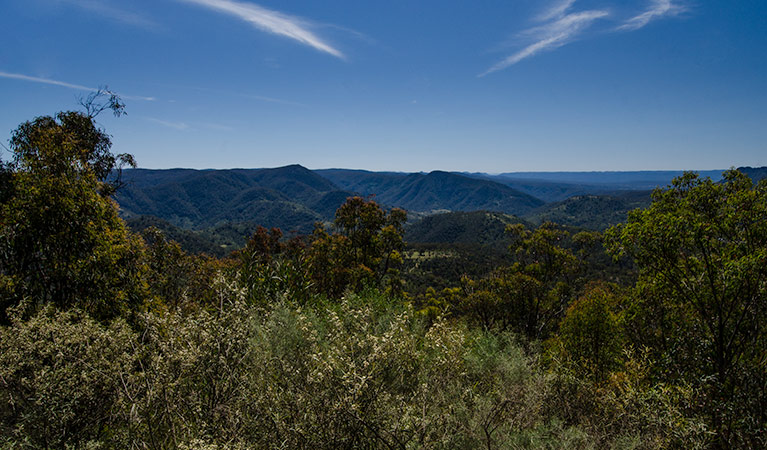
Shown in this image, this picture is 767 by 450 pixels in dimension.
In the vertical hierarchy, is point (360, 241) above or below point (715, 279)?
above

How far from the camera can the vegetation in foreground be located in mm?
4066

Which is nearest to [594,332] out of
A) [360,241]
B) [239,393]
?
[360,241]

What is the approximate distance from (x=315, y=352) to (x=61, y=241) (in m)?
7.17

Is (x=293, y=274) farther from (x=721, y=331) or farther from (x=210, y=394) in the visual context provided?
(x=721, y=331)

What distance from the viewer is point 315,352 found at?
440 centimetres

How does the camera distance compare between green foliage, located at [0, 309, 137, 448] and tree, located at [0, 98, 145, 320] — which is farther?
tree, located at [0, 98, 145, 320]

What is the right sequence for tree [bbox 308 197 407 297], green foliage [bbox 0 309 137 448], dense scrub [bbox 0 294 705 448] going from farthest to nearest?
tree [bbox 308 197 407 297] < green foliage [bbox 0 309 137 448] < dense scrub [bbox 0 294 705 448]

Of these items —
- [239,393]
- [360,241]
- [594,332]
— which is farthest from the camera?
[360,241]

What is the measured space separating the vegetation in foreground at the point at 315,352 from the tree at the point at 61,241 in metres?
0.03

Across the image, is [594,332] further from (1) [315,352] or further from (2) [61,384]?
(2) [61,384]

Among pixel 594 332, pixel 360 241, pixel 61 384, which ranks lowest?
pixel 594 332

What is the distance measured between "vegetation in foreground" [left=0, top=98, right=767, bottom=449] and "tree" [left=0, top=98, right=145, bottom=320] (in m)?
0.03

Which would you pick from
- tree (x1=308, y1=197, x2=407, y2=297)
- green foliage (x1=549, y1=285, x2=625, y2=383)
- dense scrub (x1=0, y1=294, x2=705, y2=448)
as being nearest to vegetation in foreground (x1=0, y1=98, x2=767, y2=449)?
dense scrub (x1=0, y1=294, x2=705, y2=448)

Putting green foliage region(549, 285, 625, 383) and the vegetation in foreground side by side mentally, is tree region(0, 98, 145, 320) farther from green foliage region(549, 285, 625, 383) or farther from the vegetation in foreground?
green foliage region(549, 285, 625, 383)
